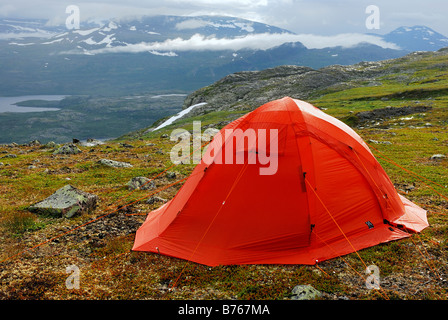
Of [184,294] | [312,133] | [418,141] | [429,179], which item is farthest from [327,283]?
[418,141]

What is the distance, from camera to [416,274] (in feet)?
27.9

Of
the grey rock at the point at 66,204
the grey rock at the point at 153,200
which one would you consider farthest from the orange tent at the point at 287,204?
the grey rock at the point at 66,204

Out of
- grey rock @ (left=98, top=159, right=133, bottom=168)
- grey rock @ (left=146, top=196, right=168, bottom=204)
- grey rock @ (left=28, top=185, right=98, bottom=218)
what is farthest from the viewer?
grey rock @ (left=98, top=159, right=133, bottom=168)

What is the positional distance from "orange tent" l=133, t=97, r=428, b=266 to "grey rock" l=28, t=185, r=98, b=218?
4724mm

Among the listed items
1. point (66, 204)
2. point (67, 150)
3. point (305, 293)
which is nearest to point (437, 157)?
point (305, 293)

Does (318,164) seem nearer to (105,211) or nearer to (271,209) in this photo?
(271,209)

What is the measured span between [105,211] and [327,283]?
35.3 ft

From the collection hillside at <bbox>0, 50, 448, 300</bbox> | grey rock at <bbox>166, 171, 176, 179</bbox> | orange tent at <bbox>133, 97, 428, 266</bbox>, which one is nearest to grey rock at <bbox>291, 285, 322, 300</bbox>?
hillside at <bbox>0, 50, 448, 300</bbox>

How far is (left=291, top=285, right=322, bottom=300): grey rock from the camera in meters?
7.63

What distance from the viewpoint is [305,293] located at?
7.71 m

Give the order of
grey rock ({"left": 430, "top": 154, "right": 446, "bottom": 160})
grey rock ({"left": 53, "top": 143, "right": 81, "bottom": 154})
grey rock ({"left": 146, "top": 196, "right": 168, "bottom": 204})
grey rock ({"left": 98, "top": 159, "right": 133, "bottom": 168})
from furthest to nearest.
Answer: grey rock ({"left": 53, "top": 143, "right": 81, "bottom": 154}) → grey rock ({"left": 98, "top": 159, "right": 133, "bottom": 168}) → grey rock ({"left": 430, "top": 154, "right": 446, "bottom": 160}) → grey rock ({"left": 146, "top": 196, "right": 168, "bottom": 204})

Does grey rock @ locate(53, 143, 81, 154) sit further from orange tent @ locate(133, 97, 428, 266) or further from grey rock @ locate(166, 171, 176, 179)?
orange tent @ locate(133, 97, 428, 266)

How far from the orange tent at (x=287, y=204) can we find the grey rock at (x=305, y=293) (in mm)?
1402

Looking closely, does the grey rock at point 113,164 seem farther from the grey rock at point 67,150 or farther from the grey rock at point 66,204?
the grey rock at point 66,204
